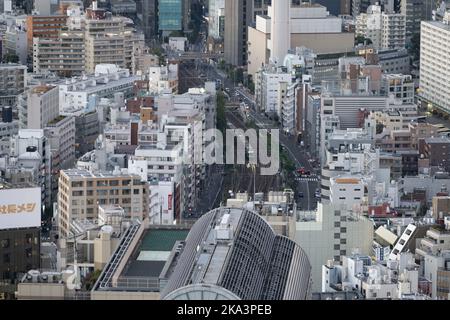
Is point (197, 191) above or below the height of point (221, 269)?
below

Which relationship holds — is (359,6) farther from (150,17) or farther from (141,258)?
(141,258)

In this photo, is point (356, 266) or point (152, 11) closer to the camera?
point (356, 266)

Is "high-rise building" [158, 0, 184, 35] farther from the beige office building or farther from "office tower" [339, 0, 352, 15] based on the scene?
the beige office building

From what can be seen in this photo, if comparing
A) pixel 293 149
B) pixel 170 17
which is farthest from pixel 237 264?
pixel 170 17

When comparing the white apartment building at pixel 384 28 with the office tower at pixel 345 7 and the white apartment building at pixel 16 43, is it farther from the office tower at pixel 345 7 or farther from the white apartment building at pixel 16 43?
the white apartment building at pixel 16 43

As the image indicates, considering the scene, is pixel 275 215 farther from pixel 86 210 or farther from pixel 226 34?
pixel 226 34

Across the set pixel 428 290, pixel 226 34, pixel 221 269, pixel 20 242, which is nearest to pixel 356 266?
pixel 428 290

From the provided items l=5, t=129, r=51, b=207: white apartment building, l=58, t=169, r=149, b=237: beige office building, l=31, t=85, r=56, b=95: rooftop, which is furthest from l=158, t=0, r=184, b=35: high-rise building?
l=58, t=169, r=149, b=237: beige office building
